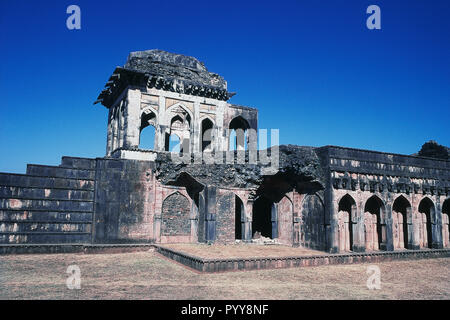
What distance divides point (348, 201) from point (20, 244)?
52.1ft

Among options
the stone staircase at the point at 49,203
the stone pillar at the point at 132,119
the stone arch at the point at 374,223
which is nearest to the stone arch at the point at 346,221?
the stone arch at the point at 374,223

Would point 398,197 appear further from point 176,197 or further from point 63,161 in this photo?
point 63,161

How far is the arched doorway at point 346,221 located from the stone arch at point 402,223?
3.73 meters

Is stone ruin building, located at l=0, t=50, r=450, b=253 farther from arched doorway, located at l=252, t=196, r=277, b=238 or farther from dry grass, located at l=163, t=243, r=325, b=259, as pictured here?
dry grass, located at l=163, t=243, r=325, b=259

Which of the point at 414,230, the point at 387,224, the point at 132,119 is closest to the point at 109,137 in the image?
the point at 132,119

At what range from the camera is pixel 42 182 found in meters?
16.3

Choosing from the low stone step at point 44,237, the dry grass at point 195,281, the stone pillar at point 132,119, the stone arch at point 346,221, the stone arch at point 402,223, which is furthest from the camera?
the stone pillar at point 132,119

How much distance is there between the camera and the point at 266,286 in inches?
371

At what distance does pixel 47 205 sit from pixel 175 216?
21.7 feet

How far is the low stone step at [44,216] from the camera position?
608 inches

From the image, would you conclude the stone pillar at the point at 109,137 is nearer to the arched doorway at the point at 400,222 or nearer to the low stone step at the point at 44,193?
the low stone step at the point at 44,193

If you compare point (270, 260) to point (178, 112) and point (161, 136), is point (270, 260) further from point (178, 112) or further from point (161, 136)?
point (178, 112)

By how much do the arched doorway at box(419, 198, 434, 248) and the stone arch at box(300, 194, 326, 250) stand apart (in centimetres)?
778
